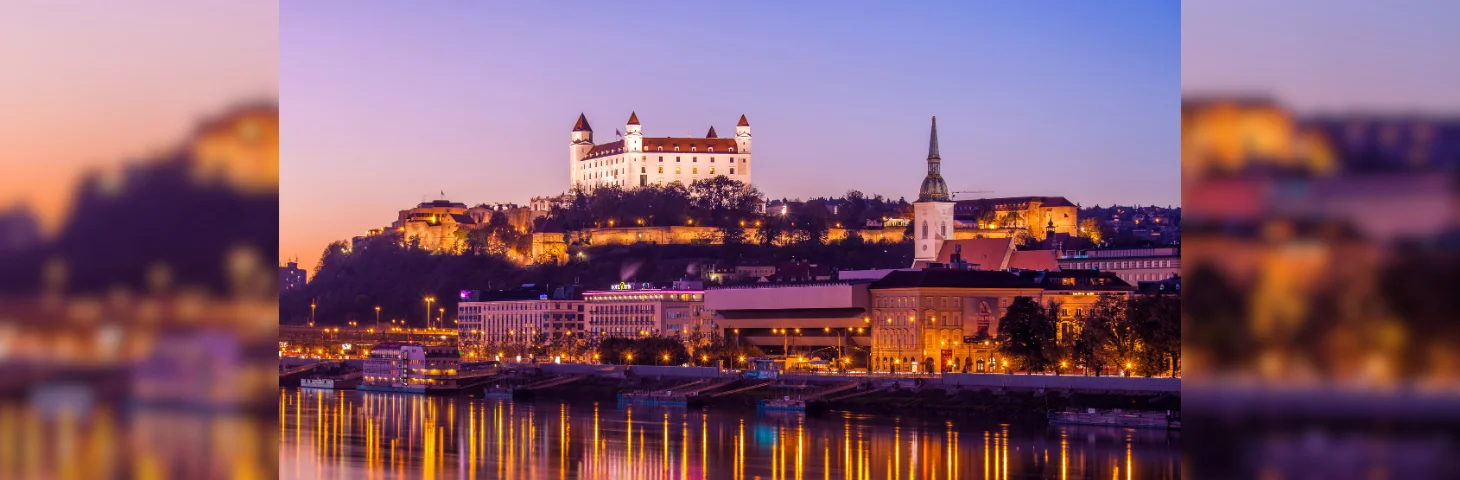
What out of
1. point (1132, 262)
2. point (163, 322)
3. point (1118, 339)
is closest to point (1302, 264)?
point (163, 322)

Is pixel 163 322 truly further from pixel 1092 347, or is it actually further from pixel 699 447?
pixel 1092 347

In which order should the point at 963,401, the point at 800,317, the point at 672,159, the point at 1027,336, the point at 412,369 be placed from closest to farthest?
the point at 963,401 → the point at 1027,336 → the point at 800,317 → the point at 412,369 → the point at 672,159

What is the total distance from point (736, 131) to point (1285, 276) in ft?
279

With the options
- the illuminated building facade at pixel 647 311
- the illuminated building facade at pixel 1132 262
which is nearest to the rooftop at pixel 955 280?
the illuminated building facade at pixel 1132 262

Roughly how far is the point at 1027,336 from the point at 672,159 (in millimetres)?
51757

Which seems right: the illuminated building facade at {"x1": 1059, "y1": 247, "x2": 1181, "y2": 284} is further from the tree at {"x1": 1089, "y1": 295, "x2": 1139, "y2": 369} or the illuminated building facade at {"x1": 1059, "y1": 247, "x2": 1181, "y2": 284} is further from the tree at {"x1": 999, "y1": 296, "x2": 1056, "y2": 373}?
the tree at {"x1": 1089, "y1": 295, "x2": 1139, "y2": 369}

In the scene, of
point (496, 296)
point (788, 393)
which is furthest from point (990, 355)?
point (496, 296)

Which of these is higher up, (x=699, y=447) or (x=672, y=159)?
(x=672, y=159)

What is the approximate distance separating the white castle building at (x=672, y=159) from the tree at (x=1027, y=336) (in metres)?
48.9

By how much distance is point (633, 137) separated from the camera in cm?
8775

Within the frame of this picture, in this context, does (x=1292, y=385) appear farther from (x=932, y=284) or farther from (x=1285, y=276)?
(x=932, y=284)

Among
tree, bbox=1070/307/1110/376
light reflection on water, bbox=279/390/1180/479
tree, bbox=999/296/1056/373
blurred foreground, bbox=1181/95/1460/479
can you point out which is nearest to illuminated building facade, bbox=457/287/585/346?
tree, bbox=999/296/1056/373

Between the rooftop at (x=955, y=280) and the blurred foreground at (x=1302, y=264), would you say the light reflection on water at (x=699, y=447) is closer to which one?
the rooftop at (x=955, y=280)

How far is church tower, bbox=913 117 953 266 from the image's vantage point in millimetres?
63969
